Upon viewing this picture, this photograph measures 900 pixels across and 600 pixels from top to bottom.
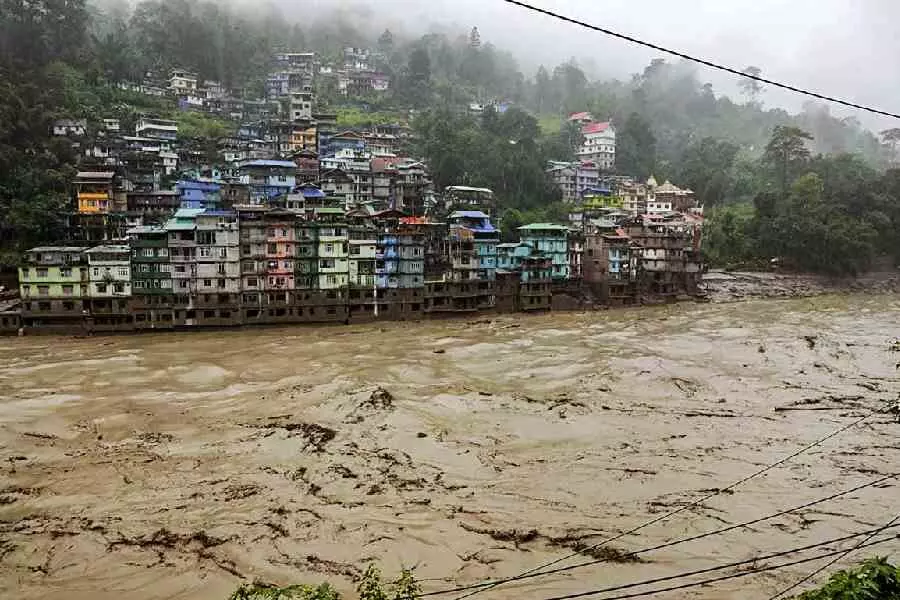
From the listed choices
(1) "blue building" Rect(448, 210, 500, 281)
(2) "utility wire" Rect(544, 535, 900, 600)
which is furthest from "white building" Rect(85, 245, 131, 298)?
(2) "utility wire" Rect(544, 535, 900, 600)

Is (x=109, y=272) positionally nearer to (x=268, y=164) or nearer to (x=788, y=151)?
(x=268, y=164)

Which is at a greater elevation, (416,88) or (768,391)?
(416,88)

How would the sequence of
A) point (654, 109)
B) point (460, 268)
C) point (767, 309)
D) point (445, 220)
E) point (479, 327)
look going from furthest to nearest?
point (654, 109)
point (445, 220)
point (767, 309)
point (460, 268)
point (479, 327)

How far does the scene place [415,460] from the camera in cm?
1452

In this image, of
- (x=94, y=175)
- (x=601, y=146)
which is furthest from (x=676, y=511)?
(x=601, y=146)

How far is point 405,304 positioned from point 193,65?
44998mm

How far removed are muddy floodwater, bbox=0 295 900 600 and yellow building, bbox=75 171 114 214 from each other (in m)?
11.5

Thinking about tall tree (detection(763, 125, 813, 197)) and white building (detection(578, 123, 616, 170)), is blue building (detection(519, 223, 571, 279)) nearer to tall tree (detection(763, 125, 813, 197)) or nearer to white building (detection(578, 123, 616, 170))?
white building (detection(578, 123, 616, 170))

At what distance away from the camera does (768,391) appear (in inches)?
794

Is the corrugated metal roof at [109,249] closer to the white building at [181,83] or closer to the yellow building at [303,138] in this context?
the yellow building at [303,138]

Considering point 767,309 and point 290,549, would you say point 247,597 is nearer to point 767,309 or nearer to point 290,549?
point 290,549

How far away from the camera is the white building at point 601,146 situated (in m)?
67.4

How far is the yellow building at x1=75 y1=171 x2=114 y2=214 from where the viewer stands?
35719mm

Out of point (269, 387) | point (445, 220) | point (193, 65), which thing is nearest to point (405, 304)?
point (445, 220)
